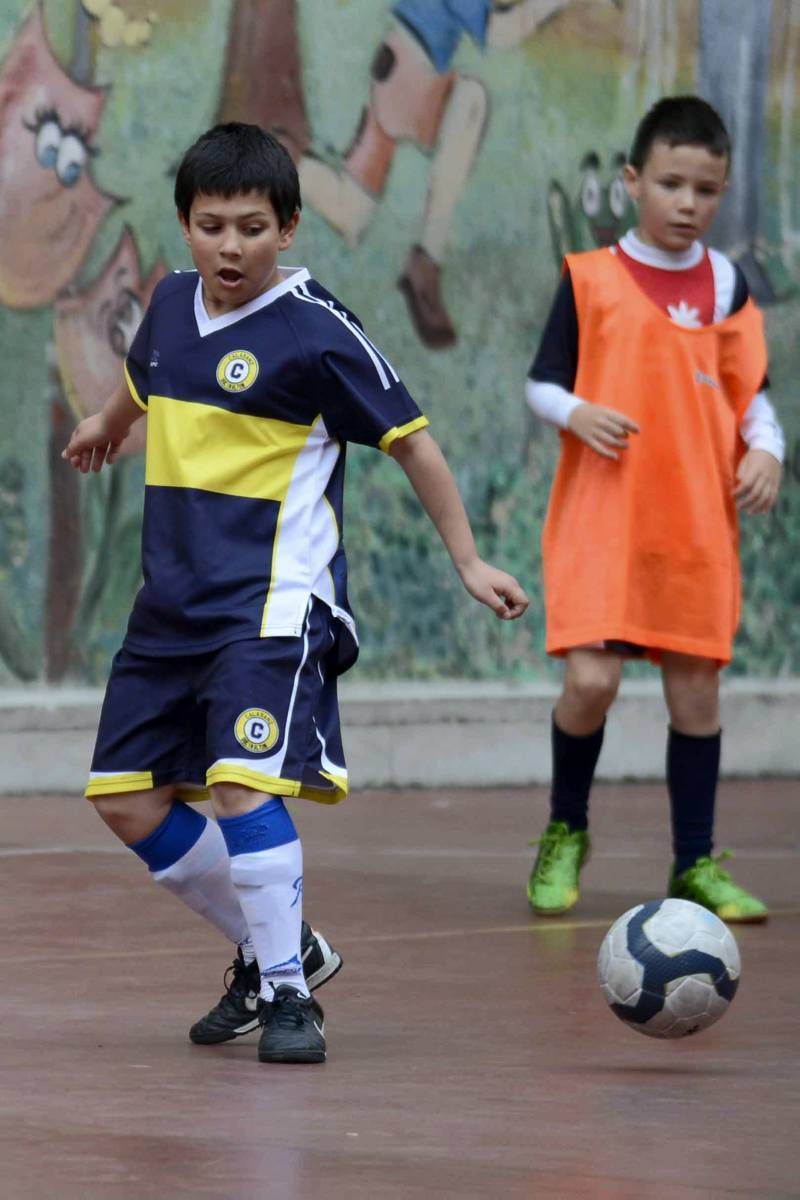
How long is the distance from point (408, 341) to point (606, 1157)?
559cm

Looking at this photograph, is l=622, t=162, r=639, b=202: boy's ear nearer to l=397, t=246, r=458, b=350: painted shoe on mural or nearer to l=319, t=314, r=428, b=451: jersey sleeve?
l=319, t=314, r=428, b=451: jersey sleeve

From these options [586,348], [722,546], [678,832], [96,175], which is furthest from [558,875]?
[96,175]

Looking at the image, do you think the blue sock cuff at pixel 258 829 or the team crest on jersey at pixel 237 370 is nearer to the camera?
the blue sock cuff at pixel 258 829

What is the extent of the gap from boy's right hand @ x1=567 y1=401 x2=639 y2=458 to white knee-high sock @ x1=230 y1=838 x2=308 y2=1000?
1941mm

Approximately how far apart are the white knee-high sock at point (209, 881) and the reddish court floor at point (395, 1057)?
0.21 m

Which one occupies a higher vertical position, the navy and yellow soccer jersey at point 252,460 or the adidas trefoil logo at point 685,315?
the adidas trefoil logo at point 685,315

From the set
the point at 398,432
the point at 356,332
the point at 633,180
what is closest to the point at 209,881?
the point at 398,432

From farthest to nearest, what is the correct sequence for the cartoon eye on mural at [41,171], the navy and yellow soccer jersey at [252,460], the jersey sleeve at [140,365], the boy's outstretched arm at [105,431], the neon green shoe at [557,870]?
the cartoon eye on mural at [41,171]
the neon green shoe at [557,870]
the boy's outstretched arm at [105,431]
the jersey sleeve at [140,365]
the navy and yellow soccer jersey at [252,460]

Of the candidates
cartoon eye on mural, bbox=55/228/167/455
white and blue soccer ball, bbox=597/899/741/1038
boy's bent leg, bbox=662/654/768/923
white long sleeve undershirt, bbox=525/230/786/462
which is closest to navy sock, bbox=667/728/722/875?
boy's bent leg, bbox=662/654/768/923

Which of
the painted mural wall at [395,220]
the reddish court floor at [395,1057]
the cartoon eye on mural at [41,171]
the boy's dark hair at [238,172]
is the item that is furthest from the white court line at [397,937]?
the cartoon eye on mural at [41,171]

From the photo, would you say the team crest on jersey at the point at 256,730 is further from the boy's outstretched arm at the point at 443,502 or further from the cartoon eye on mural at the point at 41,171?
the cartoon eye on mural at the point at 41,171

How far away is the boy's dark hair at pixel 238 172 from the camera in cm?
438

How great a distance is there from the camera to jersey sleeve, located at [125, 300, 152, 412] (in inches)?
180

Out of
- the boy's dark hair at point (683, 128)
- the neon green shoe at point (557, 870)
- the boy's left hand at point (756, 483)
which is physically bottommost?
the neon green shoe at point (557, 870)
